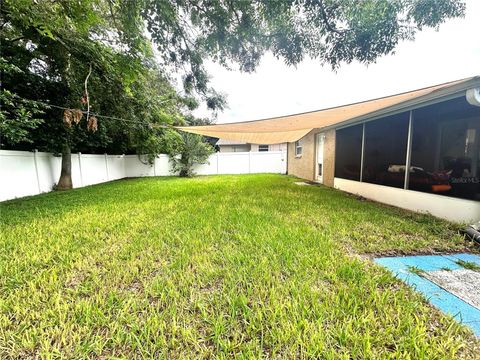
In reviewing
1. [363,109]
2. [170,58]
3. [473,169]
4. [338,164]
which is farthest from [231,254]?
[338,164]

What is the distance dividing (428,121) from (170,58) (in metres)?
6.53

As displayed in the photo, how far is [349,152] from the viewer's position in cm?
702

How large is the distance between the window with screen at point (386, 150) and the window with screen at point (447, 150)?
284 mm

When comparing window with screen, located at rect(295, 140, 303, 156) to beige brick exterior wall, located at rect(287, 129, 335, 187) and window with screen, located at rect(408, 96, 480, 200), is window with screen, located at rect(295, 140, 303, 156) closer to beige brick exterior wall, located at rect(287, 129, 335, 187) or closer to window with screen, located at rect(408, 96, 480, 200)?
beige brick exterior wall, located at rect(287, 129, 335, 187)

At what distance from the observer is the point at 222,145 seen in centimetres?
2391

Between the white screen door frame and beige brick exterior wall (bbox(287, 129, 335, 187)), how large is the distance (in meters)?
0.16

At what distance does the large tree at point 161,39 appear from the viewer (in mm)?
3971

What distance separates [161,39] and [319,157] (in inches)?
301

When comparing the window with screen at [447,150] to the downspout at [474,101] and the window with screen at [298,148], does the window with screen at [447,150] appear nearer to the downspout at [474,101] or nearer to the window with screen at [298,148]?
the downspout at [474,101]

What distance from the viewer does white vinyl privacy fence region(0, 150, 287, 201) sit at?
6.21 metres

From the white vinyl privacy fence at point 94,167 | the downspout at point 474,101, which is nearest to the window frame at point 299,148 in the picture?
the white vinyl privacy fence at point 94,167

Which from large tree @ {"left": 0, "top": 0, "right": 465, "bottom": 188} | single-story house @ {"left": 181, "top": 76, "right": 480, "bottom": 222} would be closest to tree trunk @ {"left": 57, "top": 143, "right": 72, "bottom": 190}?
large tree @ {"left": 0, "top": 0, "right": 465, "bottom": 188}

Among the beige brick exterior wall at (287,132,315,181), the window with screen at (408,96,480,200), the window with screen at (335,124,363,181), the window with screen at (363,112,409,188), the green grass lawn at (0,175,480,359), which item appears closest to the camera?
the green grass lawn at (0,175,480,359)

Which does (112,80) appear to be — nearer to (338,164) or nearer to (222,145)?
(338,164)
